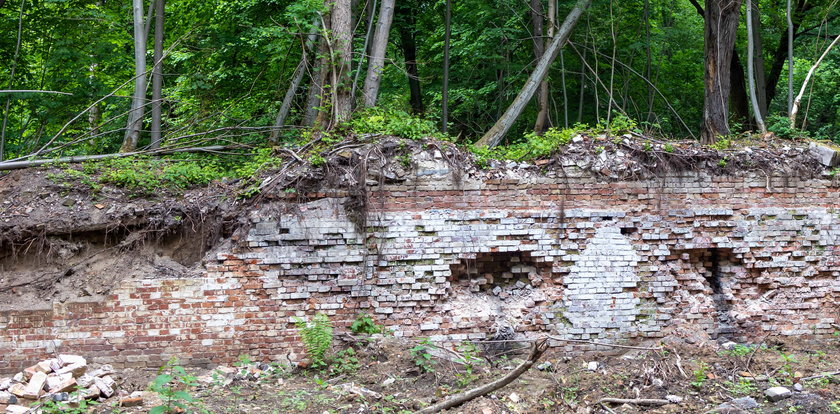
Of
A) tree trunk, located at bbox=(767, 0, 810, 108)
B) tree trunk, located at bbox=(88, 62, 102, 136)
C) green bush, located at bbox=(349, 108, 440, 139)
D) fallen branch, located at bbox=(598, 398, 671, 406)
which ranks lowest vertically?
fallen branch, located at bbox=(598, 398, 671, 406)

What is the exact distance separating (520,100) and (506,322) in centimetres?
443

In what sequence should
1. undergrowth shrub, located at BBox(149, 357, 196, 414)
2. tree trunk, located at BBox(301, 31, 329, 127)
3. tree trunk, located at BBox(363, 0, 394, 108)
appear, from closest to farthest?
1. undergrowth shrub, located at BBox(149, 357, 196, 414)
2. tree trunk, located at BBox(301, 31, 329, 127)
3. tree trunk, located at BBox(363, 0, 394, 108)

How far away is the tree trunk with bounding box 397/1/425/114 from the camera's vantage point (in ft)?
42.0

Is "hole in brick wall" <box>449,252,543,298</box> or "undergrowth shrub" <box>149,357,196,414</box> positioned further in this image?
"hole in brick wall" <box>449,252,543,298</box>

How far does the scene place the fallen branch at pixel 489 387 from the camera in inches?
193

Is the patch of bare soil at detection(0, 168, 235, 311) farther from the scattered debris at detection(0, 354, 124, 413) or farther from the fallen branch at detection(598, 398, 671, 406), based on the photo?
the fallen branch at detection(598, 398, 671, 406)

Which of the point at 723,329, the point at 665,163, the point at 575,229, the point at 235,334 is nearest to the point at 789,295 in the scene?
the point at 723,329

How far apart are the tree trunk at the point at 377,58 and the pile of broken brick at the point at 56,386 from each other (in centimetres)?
484

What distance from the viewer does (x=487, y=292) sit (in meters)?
6.61

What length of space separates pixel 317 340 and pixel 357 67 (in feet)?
18.5

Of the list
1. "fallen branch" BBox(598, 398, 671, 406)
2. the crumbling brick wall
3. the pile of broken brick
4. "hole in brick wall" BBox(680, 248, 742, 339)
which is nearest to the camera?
the pile of broken brick

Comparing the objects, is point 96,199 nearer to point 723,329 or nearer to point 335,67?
point 335,67

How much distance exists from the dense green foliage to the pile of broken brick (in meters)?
2.18

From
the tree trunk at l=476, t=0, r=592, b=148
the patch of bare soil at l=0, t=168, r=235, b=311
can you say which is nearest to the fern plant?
the patch of bare soil at l=0, t=168, r=235, b=311
